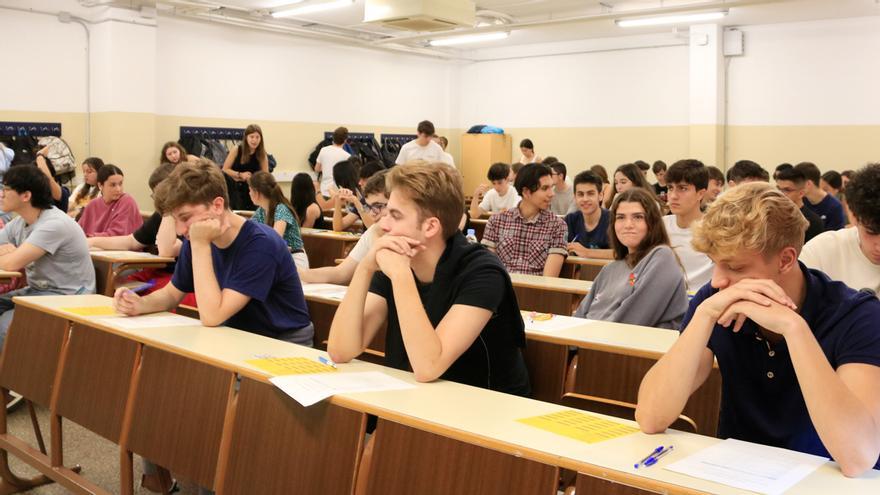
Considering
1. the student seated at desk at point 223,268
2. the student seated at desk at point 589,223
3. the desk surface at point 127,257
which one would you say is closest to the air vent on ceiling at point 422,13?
the student seated at desk at point 589,223

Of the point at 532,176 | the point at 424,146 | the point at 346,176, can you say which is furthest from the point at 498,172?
the point at 532,176

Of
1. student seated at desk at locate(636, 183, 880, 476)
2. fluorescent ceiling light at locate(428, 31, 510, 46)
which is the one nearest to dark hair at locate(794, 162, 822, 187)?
student seated at desk at locate(636, 183, 880, 476)

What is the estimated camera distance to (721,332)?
1.80 meters

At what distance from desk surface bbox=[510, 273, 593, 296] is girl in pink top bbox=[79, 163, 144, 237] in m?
3.22

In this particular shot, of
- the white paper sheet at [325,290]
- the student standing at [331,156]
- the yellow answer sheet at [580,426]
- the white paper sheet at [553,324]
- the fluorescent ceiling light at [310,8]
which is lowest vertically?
the yellow answer sheet at [580,426]

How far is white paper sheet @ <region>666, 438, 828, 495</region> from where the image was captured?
1.43 meters

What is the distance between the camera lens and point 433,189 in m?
2.30

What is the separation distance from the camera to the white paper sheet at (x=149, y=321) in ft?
9.09

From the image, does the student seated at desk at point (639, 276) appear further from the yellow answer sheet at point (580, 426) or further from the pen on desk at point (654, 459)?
the pen on desk at point (654, 459)

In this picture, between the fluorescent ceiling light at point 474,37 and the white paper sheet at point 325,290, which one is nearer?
the white paper sheet at point 325,290

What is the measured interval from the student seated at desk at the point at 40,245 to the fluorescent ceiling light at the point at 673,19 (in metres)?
7.93

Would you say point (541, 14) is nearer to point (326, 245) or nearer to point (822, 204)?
point (822, 204)

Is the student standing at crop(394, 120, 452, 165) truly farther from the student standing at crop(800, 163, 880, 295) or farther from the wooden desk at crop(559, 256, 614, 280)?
the student standing at crop(800, 163, 880, 295)

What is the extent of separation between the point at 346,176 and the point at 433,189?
480 centimetres
